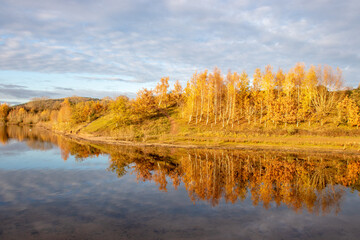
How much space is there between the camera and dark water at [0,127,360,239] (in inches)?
478

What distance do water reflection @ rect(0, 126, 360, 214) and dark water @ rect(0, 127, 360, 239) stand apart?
0.08 metres

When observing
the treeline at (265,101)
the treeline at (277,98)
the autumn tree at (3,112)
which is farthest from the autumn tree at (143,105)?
the autumn tree at (3,112)

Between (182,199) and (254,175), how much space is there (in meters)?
8.71

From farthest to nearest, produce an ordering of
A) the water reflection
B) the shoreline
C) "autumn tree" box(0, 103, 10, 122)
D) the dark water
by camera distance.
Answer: "autumn tree" box(0, 103, 10, 122), the shoreline, the water reflection, the dark water

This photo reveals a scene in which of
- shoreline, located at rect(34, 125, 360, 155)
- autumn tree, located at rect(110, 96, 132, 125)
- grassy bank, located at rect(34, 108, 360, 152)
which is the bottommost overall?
shoreline, located at rect(34, 125, 360, 155)

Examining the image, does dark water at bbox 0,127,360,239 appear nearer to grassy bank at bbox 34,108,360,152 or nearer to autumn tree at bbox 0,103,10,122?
grassy bank at bbox 34,108,360,152

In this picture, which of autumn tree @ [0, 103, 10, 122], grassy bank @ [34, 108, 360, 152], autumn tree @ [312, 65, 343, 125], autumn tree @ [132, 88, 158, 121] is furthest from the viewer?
autumn tree @ [0, 103, 10, 122]

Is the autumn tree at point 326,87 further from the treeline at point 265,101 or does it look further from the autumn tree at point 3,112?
the autumn tree at point 3,112

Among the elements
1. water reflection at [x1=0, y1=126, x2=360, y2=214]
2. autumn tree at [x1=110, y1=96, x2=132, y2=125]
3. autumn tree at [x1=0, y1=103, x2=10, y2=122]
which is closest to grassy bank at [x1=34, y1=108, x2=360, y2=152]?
autumn tree at [x1=110, y1=96, x2=132, y2=125]

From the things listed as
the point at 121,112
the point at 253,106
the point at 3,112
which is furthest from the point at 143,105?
the point at 3,112

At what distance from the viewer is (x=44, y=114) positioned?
12812 centimetres

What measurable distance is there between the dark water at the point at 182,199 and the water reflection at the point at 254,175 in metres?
0.08

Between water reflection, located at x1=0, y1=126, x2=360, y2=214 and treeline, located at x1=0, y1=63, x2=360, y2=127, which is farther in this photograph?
treeline, located at x1=0, y1=63, x2=360, y2=127

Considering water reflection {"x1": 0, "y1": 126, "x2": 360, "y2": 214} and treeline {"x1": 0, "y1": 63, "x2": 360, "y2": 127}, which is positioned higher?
treeline {"x1": 0, "y1": 63, "x2": 360, "y2": 127}
